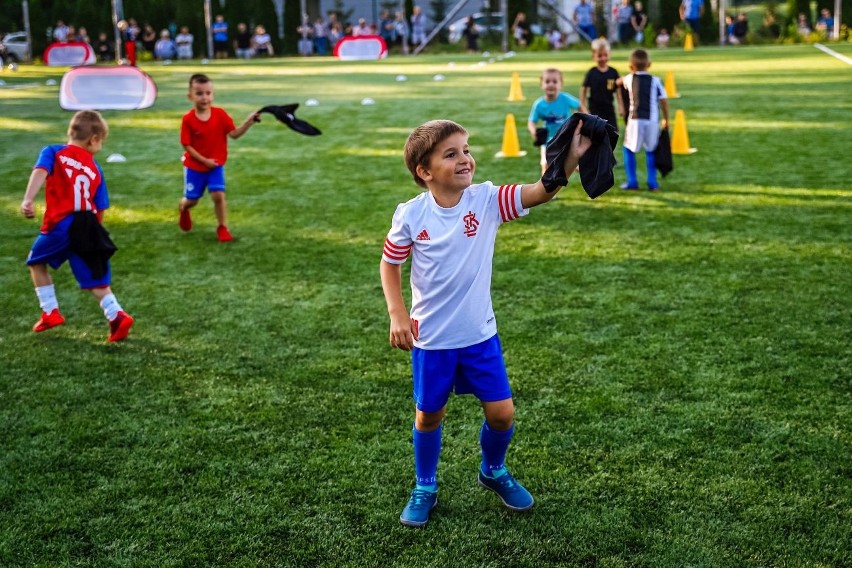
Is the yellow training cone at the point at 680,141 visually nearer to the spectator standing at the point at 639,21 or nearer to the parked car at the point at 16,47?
the spectator standing at the point at 639,21

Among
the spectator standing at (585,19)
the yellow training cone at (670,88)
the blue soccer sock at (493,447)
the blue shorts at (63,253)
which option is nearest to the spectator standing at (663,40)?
the spectator standing at (585,19)

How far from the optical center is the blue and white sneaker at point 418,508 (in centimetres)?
375

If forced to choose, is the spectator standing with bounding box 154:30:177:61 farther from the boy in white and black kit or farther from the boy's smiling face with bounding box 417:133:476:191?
the boy's smiling face with bounding box 417:133:476:191

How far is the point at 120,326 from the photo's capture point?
20.0ft

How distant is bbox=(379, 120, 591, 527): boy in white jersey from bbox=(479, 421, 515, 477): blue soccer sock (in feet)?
0.18

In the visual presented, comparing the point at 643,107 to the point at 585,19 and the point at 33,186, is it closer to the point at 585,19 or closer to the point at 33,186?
the point at 33,186

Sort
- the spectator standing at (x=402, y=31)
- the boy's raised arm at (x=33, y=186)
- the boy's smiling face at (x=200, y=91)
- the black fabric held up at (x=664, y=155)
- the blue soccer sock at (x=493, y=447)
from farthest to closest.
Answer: the spectator standing at (x=402, y=31) → the black fabric held up at (x=664, y=155) → the boy's smiling face at (x=200, y=91) → the boy's raised arm at (x=33, y=186) → the blue soccer sock at (x=493, y=447)

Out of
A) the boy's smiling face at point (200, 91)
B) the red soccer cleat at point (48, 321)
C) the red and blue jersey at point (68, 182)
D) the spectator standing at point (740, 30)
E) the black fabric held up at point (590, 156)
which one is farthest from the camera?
the spectator standing at point (740, 30)

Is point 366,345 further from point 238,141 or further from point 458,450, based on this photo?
point 238,141

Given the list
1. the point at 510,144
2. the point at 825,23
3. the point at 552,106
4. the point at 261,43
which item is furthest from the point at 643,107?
the point at 261,43

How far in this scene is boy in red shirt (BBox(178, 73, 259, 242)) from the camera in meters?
8.23

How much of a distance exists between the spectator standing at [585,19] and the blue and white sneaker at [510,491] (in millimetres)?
34427

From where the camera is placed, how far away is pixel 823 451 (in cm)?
423

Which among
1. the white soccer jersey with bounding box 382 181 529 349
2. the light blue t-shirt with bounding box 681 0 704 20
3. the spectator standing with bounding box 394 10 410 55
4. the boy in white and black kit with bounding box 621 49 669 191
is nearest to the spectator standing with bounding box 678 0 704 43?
the light blue t-shirt with bounding box 681 0 704 20
